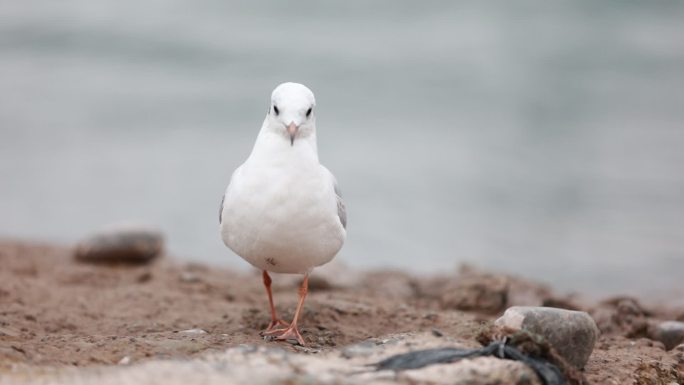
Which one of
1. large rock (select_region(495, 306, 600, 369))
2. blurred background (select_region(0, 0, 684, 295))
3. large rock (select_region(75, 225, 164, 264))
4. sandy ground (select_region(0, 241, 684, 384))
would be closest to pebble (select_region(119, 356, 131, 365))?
sandy ground (select_region(0, 241, 684, 384))

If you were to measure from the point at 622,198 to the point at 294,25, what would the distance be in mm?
9862

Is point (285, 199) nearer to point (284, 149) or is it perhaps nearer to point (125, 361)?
point (284, 149)

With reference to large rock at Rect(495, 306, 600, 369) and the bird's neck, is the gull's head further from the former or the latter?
large rock at Rect(495, 306, 600, 369)

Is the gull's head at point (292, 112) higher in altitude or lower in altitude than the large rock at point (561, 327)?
higher

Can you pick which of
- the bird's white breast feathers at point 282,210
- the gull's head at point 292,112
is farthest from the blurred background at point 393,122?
the gull's head at point 292,112

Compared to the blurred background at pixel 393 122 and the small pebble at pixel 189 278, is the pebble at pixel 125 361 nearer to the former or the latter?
the small pebble at pixel 189 278

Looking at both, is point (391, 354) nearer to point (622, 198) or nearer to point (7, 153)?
point (622, 198)

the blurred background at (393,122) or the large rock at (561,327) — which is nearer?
the large rock at (561,327)

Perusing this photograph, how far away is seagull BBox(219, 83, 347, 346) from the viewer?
450 centimetres

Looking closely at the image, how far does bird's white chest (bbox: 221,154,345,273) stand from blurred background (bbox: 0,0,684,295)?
4822 mm

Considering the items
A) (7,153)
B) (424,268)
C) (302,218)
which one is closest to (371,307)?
(302,218)

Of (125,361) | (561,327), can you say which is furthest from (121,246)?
(561,327)

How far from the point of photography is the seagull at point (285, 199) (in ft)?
14.8

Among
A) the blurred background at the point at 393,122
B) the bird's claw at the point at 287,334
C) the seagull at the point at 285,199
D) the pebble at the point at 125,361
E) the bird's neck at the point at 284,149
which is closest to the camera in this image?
the pebble at the point at 125,361
